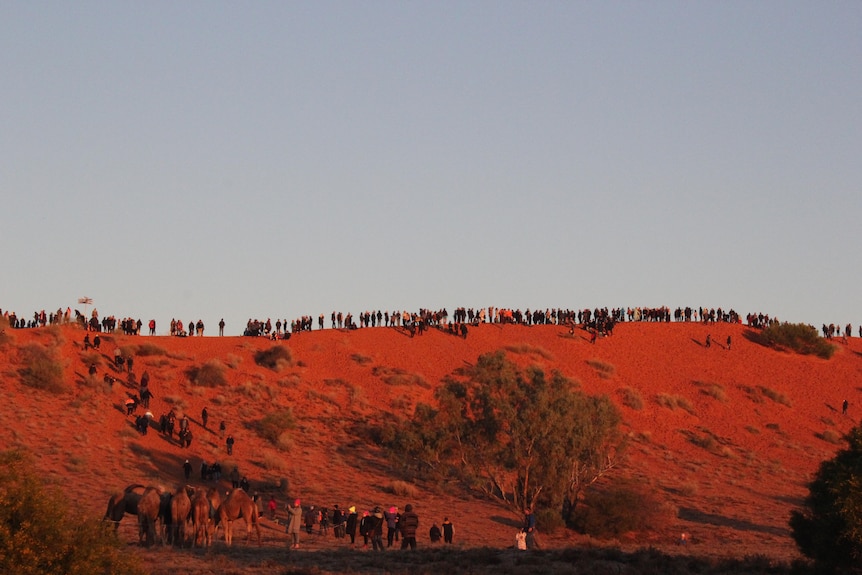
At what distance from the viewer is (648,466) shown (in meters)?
58.7

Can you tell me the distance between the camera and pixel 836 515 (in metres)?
25.8

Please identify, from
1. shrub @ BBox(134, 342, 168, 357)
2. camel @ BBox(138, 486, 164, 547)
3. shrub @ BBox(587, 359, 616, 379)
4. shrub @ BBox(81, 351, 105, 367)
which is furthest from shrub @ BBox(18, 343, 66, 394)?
shrub @ BBox(587, 359, 616, 379)

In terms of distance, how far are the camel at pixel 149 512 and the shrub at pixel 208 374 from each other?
32.9 meters

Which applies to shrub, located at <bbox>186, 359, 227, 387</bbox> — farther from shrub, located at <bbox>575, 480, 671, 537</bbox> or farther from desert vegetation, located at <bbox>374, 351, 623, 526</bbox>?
shrub, located at <bbox>575, 480, 671, 537</bbox>

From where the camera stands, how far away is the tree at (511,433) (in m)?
43.5

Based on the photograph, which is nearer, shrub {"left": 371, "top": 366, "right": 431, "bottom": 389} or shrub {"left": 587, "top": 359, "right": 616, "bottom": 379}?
shrub {"left": 371, "top": 366, "right": 431, "bottom": 389}

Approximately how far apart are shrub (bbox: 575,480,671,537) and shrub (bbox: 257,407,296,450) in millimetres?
16964

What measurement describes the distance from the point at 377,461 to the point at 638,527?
15.4 meters

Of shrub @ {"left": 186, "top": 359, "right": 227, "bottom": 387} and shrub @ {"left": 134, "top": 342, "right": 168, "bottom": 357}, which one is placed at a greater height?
shrub @ {"left": 134, "top": 342, "right": 168, "bottom": 357}

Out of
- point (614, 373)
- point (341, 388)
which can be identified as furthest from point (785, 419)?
point (341, 388)

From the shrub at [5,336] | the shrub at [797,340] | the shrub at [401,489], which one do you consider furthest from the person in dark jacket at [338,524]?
the shrub at [797,340]

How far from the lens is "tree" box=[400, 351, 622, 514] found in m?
43.5

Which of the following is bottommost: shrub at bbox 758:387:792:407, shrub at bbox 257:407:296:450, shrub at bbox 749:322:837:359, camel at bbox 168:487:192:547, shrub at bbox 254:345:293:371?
camel at bbox 168:487:192:547

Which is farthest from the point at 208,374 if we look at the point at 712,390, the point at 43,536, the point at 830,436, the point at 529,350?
the point at 43,536
